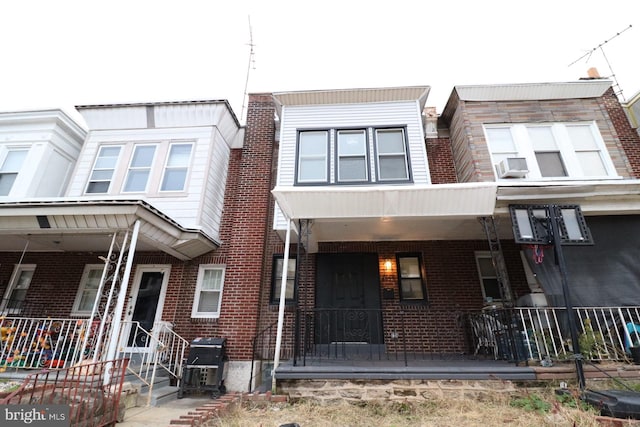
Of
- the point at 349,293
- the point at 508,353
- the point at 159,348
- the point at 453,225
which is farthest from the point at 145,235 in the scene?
the point at 508,353

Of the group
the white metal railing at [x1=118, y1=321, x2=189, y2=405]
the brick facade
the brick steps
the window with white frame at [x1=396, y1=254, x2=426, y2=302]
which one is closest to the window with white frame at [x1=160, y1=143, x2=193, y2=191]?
the white metal railing at [x1=118, y1=321, x2=189, y2=405]

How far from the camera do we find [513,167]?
7.43 m

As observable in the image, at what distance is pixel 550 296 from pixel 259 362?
20.7ft

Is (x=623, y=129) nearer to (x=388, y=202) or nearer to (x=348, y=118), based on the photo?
(x=348, y=118)

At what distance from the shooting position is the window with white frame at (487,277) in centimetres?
783

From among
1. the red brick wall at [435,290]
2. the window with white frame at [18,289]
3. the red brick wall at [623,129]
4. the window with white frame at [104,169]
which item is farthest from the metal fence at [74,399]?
the red brick wall at [623,129]

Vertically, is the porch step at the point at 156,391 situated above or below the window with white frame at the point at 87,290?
below

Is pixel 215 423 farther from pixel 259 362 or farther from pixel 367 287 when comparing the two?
pixel 367 287

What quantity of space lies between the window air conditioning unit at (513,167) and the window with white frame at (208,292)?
24.9 feet

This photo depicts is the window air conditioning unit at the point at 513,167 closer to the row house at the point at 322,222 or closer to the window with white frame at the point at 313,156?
the row house at the point at 322,222

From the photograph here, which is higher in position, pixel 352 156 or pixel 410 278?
pixel 352 156

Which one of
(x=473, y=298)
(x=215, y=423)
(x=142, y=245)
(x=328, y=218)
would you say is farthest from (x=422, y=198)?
(x=142, y=245)

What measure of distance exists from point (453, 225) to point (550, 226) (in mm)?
1838

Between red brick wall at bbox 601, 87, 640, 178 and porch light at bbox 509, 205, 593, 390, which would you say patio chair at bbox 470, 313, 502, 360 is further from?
red brick wall at bbox 601, 87, 640, 178
